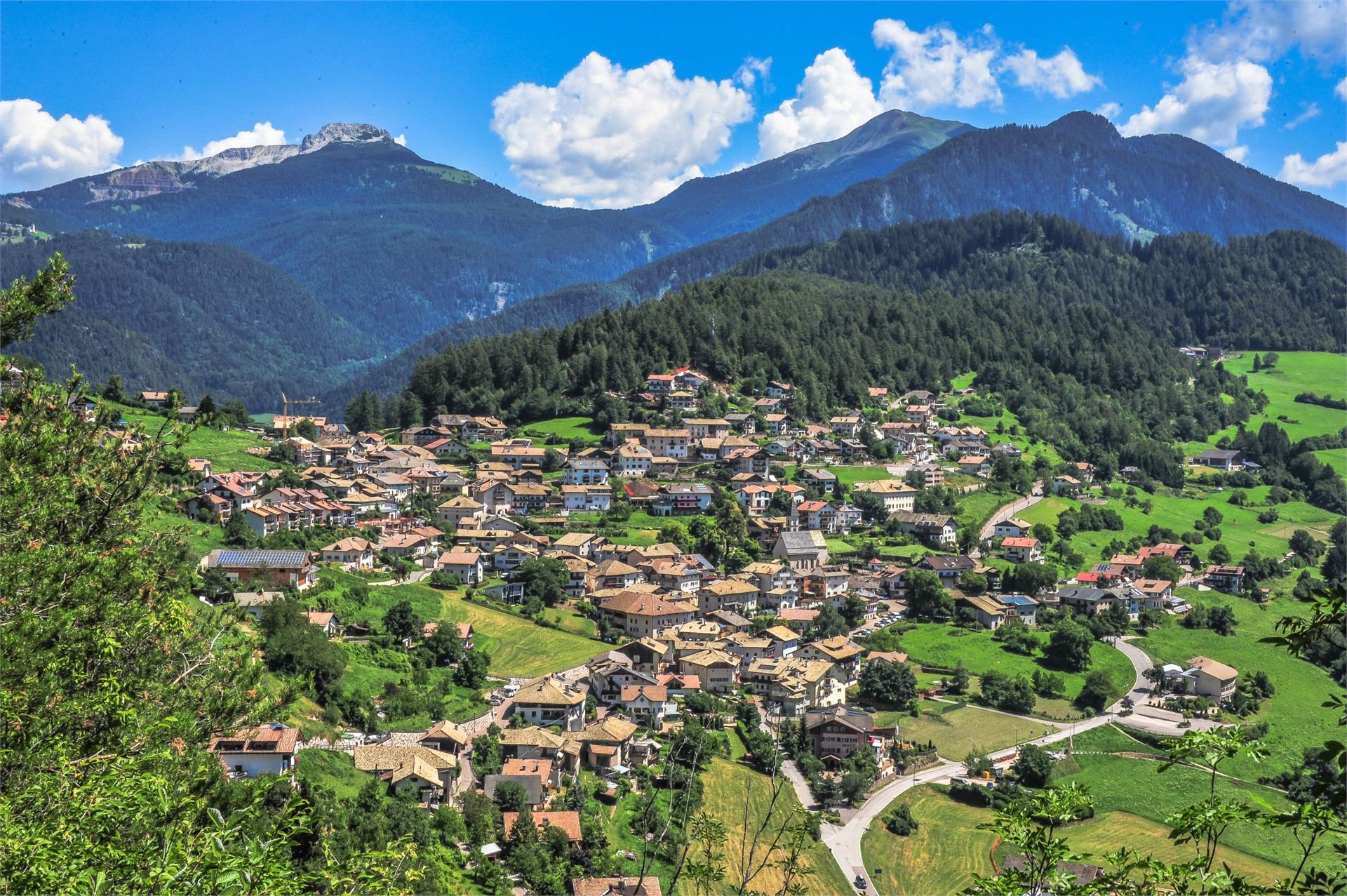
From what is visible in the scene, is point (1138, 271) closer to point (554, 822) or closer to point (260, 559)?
point (260, 559)

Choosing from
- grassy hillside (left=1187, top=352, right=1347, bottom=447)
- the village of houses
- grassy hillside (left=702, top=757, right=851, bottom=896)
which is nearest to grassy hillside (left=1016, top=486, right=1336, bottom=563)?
the village of houses

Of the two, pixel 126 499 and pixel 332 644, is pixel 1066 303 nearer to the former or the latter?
pixel 332 644

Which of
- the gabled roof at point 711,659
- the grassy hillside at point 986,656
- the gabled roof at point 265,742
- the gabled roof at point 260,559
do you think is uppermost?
the gabled roof at point 260,559

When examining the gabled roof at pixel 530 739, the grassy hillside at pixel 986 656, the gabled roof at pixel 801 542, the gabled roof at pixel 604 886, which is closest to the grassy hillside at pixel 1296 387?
the gabled roof at pixel 801 542

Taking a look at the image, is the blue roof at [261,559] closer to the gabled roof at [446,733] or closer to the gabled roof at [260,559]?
the gabled roof at [260,559]

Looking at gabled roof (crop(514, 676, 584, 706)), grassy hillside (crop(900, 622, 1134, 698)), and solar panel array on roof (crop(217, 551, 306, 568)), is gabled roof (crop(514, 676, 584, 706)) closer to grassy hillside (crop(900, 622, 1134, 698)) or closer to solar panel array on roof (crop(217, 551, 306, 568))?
solar panel array on roof (crop(217, 551, 306, 568))

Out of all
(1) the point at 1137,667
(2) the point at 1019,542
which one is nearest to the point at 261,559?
(1) the point at 1137,667
